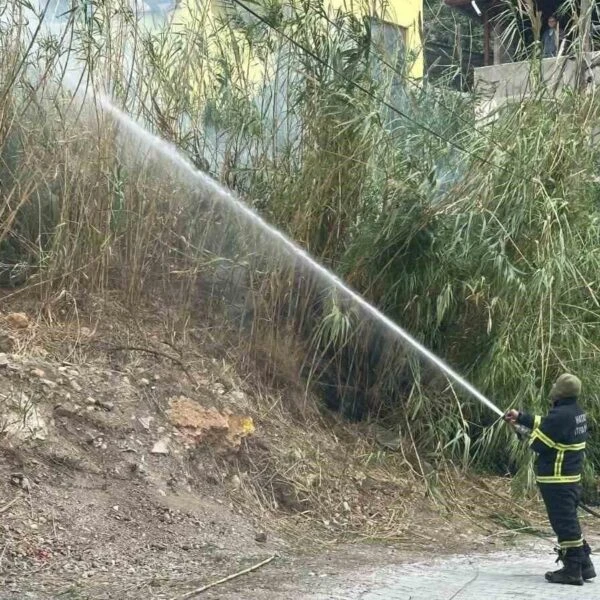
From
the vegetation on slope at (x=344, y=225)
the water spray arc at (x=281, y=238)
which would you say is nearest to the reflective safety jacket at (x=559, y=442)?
the water spray arc at (x=281, y=238)

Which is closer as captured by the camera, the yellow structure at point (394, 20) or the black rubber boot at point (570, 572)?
the black rubber boot at point (570, 572)

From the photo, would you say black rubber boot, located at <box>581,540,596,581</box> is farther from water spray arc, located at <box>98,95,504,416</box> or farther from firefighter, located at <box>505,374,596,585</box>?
water spray arc, located at <box>98,95,504,416</box>

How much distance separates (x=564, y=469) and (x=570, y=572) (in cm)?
59

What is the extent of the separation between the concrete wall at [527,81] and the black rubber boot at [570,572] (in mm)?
3936

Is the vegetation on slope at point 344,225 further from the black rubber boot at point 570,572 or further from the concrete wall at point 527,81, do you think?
the black rubber boot at point 570,572

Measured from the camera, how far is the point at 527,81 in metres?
7.95

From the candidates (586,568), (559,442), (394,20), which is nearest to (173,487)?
(559,442)

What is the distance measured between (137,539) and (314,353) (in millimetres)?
2500

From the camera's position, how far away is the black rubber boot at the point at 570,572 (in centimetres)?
523

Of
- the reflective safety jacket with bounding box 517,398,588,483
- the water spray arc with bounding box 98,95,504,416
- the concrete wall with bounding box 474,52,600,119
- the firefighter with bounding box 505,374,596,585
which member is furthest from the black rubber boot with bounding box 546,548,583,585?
the concrete wall with bounding box 474,52,600,119

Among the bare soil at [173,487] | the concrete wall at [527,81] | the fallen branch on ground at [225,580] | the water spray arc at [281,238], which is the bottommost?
the fallen branch on ground at [225,580]

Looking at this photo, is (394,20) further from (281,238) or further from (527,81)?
(281,238)

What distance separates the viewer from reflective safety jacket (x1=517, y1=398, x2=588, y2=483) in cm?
536

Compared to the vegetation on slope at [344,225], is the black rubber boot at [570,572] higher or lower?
lower
